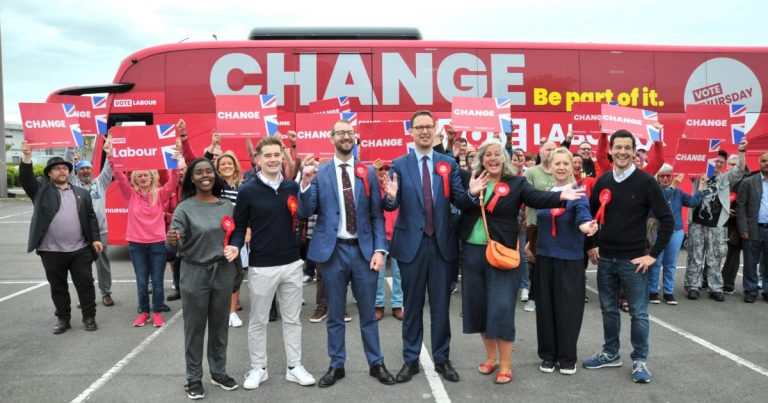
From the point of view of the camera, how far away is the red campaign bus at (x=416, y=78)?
923 cm

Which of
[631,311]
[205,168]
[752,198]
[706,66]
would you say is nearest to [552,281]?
[631,311]

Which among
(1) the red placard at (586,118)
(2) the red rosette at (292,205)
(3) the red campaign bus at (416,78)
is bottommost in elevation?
(2) the red rosette at (292,205)

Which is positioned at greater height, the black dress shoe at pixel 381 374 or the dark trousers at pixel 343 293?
the dark trousers at pixel 343 293

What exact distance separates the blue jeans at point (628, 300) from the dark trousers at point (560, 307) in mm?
242

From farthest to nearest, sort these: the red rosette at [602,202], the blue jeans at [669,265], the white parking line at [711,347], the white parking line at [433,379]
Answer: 1. the blue jeans at [669,265]
2. the white parking line at [711,347]
3. the red rosette at [602,202]
4. the white parking line at [433,379]

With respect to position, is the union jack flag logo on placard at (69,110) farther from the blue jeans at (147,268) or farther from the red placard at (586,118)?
the red placard at (586,118)

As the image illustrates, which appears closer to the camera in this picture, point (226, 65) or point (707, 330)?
point (707, 330)

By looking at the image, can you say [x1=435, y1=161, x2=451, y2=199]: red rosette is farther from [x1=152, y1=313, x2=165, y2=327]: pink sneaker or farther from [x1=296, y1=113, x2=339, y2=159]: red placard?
[x1=152, y1=313, x2=165, y2=327]: pink sneaker

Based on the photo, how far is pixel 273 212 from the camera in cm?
417

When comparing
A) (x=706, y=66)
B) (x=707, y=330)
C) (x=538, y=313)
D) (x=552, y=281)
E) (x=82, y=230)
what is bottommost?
(x=707, y=330)

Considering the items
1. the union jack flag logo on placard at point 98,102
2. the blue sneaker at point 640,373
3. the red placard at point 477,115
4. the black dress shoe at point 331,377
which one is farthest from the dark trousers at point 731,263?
the union jack flag logo on placard at point 98,102

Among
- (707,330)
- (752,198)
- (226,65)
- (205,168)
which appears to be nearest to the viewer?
(205,168)

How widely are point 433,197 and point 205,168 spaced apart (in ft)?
5.77

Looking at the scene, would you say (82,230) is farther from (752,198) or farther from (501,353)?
(752,198)
